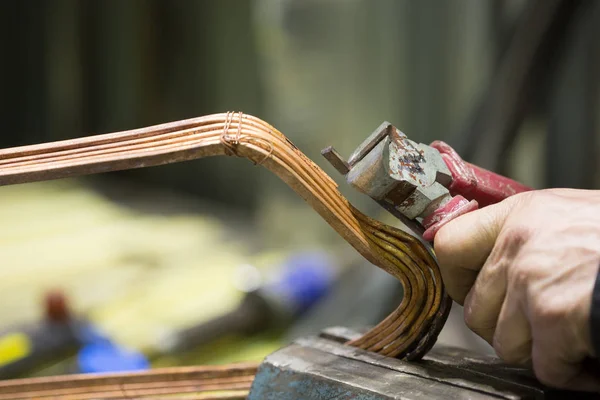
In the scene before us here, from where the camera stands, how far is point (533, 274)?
2.49ft

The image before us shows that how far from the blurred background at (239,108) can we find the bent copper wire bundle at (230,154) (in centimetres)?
105

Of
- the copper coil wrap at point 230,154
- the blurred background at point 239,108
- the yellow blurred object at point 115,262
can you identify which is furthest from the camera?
the yellow blurred object at point 115,262

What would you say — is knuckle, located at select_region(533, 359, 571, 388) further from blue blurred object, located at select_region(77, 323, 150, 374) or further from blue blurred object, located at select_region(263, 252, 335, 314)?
blue blurred object, located at select_region(263, 252, 335, 314)

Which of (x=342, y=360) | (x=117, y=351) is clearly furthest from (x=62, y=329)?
(x=342, y=360)

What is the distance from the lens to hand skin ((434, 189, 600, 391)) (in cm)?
74

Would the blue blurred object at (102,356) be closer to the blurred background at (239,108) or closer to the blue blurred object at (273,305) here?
the blurred background at (239,108)

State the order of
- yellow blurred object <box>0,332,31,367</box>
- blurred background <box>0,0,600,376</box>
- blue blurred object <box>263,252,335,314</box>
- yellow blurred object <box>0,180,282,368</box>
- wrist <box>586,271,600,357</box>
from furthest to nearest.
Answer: blue blurred object <box>263,252,335,314</box> → yellow blurred object <box>0,180,282,368</box> → blurred background <box>0,0,600,376</box> → yellow blurred object <box>0,332,31,367</box> → wrist <box>586,271,600,357</box>

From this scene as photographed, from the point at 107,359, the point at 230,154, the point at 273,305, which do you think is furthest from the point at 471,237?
the point at 273,305

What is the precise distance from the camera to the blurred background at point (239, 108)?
2076 mm

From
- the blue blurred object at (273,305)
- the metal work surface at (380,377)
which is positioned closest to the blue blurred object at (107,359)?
the blue blurred object at (273,305)

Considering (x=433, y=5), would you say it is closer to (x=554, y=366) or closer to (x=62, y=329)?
(x=62, y=329)

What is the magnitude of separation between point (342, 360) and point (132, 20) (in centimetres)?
354

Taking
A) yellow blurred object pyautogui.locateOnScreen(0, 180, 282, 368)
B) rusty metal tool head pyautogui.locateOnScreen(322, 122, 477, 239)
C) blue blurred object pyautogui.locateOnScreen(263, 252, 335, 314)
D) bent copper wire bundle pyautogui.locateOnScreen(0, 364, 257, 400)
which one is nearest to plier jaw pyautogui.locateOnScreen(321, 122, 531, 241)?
rusty metal tool head pyautogui.locateOnScreen(322, 122, 477, 239)

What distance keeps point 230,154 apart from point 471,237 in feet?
1.12
